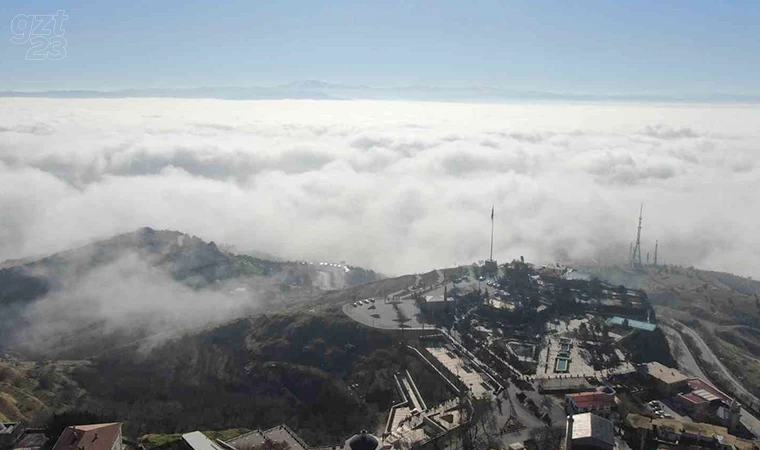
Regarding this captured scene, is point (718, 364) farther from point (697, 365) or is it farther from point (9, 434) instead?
point (9, 434)

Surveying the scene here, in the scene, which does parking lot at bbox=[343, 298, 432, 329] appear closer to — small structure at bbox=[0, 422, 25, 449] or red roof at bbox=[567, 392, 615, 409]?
red roof at bbox=[567, 392, 615, 409]

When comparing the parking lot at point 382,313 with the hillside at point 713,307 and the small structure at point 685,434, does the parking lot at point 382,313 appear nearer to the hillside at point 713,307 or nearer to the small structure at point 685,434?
the small structure at point 685,434

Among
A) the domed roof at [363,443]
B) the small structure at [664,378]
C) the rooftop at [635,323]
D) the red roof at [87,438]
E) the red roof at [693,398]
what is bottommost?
the rooftop at [635,323]

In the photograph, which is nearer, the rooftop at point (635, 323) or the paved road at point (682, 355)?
the paved road at point (682, 355)

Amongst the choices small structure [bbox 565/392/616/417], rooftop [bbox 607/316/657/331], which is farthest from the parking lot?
small structure [bbox 565/392/616/417]

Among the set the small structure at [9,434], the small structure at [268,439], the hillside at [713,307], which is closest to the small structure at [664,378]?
the hillside at [713,307]

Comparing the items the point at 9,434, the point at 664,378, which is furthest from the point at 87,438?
the point at 664,378

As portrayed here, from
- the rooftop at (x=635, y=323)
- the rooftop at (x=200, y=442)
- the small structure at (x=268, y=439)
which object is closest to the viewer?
the rooftop at (x=200, y=442)
